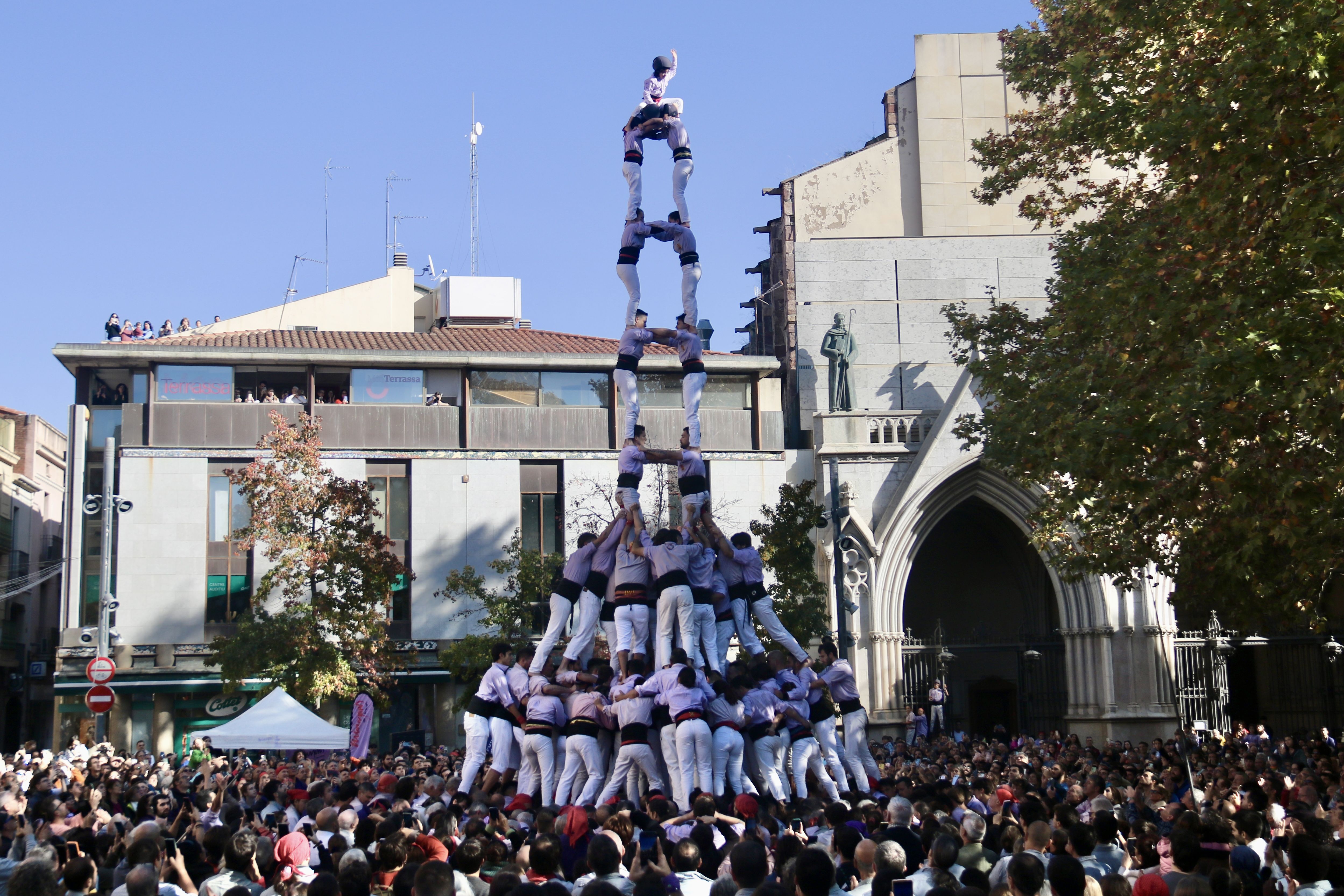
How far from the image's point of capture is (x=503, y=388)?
139 ft

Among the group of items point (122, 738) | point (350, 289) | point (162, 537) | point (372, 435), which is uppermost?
point (350, 289)

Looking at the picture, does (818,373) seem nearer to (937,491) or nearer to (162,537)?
(937,491)

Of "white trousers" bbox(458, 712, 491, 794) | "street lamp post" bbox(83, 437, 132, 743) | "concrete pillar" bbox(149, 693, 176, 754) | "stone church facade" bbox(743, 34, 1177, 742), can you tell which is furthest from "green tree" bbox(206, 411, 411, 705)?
"white trousers" bbox(458, 712, 491, 794)

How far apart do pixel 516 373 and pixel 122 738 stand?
15.2m

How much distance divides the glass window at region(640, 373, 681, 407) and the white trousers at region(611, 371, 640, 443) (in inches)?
889

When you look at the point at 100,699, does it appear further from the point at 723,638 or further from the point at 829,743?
the point at 829,743

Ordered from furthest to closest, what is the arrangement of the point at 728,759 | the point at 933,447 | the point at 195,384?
the point at 195,384 → the point at 933,447 → the point at 728,759

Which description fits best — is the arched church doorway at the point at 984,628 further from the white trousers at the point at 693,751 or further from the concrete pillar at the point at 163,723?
the white trousers at the point at 693,751

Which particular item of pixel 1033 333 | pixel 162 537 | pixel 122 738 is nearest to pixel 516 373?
pixel 162 537

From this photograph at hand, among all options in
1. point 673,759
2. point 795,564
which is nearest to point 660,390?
point 795,564

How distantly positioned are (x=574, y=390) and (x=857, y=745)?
25.4m

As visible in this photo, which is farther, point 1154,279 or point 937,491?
point 937,491

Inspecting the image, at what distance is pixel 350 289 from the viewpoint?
156 feet

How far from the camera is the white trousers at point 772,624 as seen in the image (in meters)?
19.1
